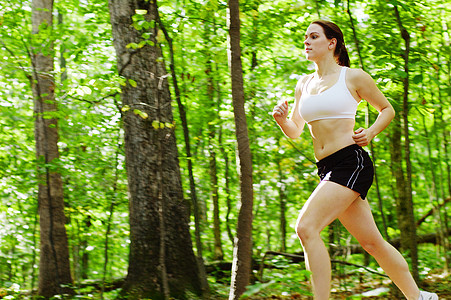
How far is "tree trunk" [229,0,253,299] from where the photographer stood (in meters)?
2.99

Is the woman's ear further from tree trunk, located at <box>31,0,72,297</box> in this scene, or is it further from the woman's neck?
tree trunk, located at <box>31,0,72,297</box>

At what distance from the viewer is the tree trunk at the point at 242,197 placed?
9.82 ft

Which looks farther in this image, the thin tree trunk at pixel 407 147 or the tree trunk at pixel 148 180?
the tree trunk at pixel 148 180

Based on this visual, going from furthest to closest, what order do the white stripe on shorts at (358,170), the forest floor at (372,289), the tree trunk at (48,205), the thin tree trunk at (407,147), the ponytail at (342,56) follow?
the tree trunk at (48,205), the forest floor at (372,289), the thin tree trunk at (407,147), the ponytail at (342,56), the white stripe on shorts at (358,170)

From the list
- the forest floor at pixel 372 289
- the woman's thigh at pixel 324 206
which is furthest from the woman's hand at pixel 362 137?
the forest floor at pixel 372 289

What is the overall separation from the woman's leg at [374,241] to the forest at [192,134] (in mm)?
330

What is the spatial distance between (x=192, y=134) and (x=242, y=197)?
7497 mm

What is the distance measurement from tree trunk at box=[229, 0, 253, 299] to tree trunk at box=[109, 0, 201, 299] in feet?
5.04

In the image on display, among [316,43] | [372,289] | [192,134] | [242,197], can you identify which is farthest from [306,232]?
[192,134]

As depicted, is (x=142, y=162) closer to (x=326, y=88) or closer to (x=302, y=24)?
(x=326, y=88)

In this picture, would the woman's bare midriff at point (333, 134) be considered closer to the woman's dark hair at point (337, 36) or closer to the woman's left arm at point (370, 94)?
the woman's left arm at point (370, 94)

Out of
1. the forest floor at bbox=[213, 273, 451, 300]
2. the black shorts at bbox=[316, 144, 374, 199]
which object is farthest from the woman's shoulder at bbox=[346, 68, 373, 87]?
the forest floor at bbox=[213, 273, 451, 300]

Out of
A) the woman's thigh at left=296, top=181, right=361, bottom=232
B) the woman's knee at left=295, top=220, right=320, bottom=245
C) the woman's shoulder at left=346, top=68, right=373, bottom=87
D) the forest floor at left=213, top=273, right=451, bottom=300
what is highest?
the woman's shoulder at left=346, top=68, right=373, bottom=87

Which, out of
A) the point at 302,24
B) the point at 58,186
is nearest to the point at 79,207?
the point at 58,186
